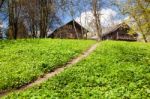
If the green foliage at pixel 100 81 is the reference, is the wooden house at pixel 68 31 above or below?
above

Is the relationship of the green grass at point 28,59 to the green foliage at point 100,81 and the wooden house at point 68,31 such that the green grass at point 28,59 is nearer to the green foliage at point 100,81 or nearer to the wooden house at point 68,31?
the green foliage at point 100,81

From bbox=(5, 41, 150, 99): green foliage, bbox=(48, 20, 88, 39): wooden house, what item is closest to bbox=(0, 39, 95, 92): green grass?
bbox=(5, 41, 150, 99): green foliage

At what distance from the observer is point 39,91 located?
2241cm

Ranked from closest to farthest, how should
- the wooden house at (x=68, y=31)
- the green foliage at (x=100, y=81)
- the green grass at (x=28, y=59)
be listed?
the green foliage at (x=100, y=81) < the green grass at (x=28, y=59) < the wooden house at (x=68, y=31)

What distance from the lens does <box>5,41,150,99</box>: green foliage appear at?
21.6 m

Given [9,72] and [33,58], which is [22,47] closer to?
[33,58]

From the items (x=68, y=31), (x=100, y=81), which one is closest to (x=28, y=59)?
(x=100, y=81)

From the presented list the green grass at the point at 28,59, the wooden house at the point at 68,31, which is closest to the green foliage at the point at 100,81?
the green grass at the point at 28,59

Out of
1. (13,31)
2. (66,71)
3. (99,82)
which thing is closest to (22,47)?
(66,71)

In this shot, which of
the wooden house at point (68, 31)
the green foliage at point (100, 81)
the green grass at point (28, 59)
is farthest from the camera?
the wooden house at point (68, 31)

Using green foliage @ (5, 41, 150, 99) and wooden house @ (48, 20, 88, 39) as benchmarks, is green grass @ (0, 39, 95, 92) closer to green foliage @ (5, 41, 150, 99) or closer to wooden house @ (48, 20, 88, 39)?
green foliage @ (5, 41, 150, 99)

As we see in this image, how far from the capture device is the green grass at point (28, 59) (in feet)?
83.8

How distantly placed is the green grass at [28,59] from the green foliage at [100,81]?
5.69ft

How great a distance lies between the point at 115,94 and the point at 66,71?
21.4 feet
